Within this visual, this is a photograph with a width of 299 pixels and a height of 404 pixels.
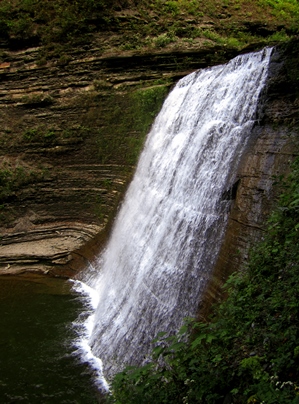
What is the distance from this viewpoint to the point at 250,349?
3.69m

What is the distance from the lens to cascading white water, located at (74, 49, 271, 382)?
6422 mm

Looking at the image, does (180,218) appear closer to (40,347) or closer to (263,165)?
(263,165)

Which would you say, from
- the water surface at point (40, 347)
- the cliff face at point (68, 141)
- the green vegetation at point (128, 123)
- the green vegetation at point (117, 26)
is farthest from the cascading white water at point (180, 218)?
the green vegetation at point (117, 26)

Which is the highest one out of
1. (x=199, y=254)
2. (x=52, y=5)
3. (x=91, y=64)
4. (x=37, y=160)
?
(x=52, y=5)

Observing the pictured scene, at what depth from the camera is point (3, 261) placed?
1245cm

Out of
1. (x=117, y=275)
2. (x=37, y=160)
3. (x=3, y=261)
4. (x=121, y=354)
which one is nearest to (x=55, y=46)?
(x=37, y=160)

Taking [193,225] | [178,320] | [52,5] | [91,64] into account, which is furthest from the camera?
[52,5]

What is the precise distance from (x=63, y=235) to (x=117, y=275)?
440 cm

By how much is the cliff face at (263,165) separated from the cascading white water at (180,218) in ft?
0.71

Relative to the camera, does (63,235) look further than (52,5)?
No

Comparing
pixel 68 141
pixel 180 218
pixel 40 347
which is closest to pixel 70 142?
pixel 68 141

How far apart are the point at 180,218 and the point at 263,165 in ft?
6.41

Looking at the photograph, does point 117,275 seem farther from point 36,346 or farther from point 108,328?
point 36,346

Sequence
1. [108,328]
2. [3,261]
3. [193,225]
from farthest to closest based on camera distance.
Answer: [3,261], [108,328], [193,225]
